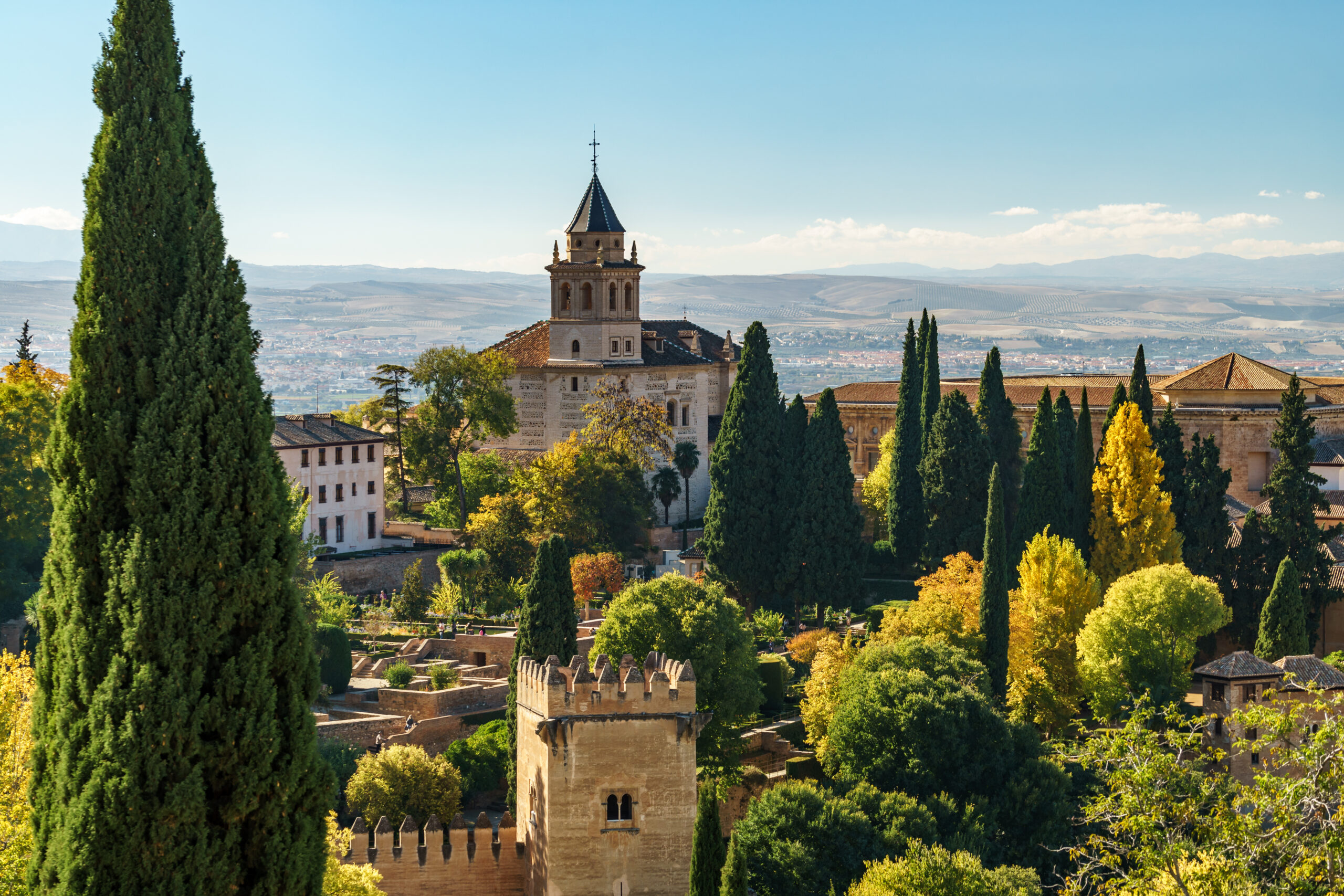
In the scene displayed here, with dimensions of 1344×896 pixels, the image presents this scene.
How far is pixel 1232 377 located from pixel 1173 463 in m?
17.5

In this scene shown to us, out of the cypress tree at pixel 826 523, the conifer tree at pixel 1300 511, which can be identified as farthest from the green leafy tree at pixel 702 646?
the conifer tree at pixel 1300 511

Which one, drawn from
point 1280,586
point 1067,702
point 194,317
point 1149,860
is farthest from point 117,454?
point 1280,586

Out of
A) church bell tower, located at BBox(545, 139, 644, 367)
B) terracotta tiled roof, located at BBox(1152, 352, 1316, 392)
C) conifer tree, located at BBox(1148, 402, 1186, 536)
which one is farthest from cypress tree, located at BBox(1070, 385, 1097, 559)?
church bell tower, located at BBox(545, 139, 644, 367)

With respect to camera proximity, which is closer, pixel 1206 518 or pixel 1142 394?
pixel 1206 518

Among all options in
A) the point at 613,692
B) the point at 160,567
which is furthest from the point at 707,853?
the point at 160,567

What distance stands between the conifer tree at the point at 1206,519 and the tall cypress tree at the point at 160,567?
38.1 metres

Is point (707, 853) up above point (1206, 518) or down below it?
below

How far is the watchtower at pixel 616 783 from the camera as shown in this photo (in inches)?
1046

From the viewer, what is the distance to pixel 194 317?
574 inches

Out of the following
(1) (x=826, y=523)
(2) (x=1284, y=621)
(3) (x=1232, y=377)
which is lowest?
(2) (x=1284, y=621)

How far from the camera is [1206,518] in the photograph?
4891 cm

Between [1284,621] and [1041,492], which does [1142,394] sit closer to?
[1041,492]

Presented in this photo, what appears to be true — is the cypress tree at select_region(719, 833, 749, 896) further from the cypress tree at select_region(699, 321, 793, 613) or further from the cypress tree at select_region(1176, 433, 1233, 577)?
the cypress tree at select_region(1176, 433, 1233, 577)

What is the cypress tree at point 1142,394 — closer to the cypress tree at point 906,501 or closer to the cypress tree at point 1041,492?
the cypress tree at point 1041,492
